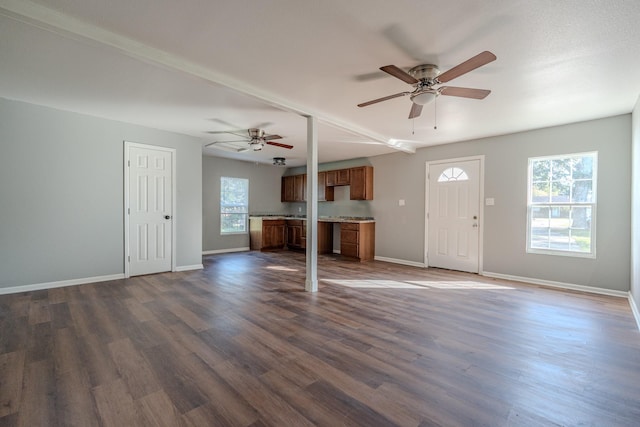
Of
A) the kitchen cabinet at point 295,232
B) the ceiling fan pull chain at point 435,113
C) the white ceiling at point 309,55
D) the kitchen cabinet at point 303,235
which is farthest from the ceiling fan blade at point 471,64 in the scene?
the kitchen cabinet at point 295,232

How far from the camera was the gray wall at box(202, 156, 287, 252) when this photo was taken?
24.4 feet

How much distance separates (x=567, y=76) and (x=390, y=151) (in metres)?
3.74

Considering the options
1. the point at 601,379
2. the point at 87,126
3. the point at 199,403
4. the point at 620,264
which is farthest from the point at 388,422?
the point at 87,126

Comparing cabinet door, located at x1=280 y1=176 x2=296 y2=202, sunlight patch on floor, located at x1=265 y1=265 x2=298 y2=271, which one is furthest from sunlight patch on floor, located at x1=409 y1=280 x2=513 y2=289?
cabinet door, located at x1=280 y1=176 x2=296 y2=202

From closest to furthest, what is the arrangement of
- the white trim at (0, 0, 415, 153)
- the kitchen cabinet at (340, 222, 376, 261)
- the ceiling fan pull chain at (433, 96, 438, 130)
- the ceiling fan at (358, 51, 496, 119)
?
the white trim at (0, 0, 415, 153), the ceiling fan at (358, 51, 496, 119), the ceiling fan pull chain at (433, 96, 438, 130), the kitchen cabinet at (340, 222, 376, 261)

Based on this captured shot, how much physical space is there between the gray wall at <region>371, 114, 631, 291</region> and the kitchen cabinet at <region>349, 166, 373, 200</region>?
0.18 metres

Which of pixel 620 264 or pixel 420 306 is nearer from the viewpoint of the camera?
pixel 420 306

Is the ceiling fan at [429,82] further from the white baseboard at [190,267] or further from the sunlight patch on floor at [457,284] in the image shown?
the white baseboard at [190,267]

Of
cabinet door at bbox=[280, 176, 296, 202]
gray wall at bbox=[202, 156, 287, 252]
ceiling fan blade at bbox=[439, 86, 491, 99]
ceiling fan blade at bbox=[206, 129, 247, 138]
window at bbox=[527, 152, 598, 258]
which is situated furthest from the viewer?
cabinet door at bbox=[280, 176, 296, 202]

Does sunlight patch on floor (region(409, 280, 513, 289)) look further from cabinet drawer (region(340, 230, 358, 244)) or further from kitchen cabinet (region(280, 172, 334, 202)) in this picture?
kitchen cabinet (region(280, 172, 334, 202))

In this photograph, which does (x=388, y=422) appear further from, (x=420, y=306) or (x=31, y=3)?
(x=31, y=3)

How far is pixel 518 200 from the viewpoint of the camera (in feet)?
15.8

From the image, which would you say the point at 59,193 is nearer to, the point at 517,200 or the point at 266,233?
the point at 266,233

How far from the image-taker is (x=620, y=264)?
13.0ft
